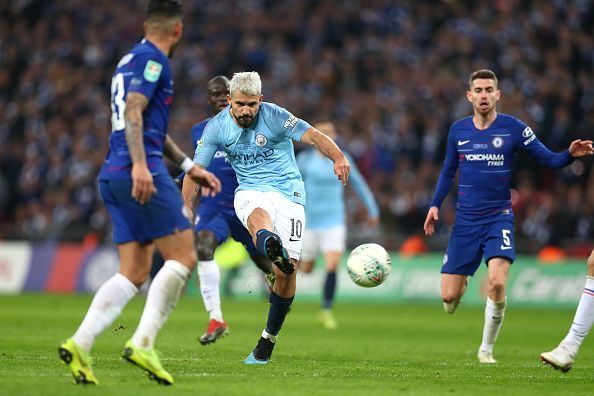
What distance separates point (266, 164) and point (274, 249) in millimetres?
1294

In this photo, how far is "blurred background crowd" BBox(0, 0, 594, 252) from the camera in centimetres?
2416

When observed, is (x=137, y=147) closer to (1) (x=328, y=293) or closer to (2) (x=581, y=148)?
(2) (x=581, y=148)

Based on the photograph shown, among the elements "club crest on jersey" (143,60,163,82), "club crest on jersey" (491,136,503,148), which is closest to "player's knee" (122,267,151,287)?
"club crest on jersey" (143,60,163,82)

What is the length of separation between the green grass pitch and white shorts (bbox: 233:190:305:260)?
1.16 meters

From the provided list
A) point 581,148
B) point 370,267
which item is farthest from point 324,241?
point 581,148

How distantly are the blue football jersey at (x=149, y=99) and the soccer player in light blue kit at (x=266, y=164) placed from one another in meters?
2.09

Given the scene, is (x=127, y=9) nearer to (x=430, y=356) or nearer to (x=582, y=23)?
(x=582, y=23)

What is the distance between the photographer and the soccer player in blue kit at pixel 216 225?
1214 centimetres

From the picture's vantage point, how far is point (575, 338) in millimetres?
9891

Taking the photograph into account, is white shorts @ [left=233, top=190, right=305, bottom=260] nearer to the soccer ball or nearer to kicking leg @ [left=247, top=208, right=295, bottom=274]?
kicking leg @ [left=247, top=208, right=295, bottom=274]

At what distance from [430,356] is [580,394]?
3587 millimetres

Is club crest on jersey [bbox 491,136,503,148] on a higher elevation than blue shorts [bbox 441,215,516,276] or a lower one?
higher

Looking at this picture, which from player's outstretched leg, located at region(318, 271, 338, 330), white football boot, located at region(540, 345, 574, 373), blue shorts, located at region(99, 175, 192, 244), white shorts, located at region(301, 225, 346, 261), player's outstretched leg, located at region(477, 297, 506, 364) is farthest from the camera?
white shorts, located at region(301, 225, 346, 261)

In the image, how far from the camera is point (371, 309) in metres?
21.9
